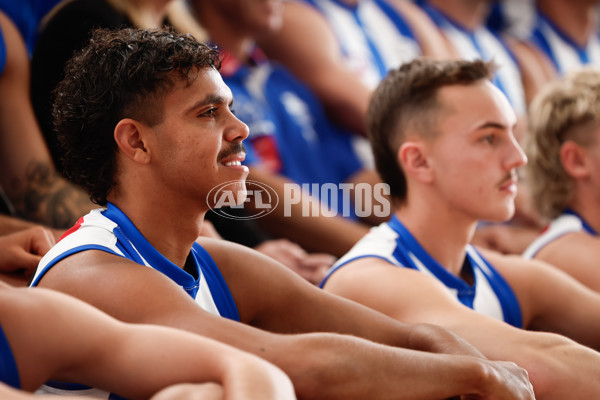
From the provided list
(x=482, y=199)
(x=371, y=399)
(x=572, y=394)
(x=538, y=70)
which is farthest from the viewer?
(x=538, y=70)

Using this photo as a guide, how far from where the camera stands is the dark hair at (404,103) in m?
1.99

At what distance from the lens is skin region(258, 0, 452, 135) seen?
10.2 ft

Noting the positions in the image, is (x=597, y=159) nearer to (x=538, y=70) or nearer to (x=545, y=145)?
(x=545, y=145)

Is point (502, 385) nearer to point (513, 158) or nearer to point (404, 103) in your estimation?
point (513, 158)

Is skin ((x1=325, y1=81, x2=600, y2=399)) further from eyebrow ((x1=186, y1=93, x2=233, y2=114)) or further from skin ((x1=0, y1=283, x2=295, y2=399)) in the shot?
skin ((x1=0, y1=283, x2=295, y2=399))

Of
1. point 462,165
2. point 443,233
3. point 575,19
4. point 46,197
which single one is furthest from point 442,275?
point 575,19

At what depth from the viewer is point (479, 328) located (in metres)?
1.53

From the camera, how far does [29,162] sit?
6.35ft

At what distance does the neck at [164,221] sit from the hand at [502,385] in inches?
21.1

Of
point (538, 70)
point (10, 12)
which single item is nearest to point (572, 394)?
point (10, 12)

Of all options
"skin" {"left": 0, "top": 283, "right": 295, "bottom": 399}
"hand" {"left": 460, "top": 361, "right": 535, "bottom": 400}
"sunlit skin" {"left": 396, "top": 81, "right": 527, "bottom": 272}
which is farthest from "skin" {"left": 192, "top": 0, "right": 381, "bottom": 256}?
"skin" {"left": 0, "top": 283, "right": 295, "bottom": 399}

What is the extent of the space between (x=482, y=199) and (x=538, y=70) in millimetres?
2608

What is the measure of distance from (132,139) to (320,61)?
6.26ft

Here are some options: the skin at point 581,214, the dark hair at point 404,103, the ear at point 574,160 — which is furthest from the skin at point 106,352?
the ear at point 574,160
